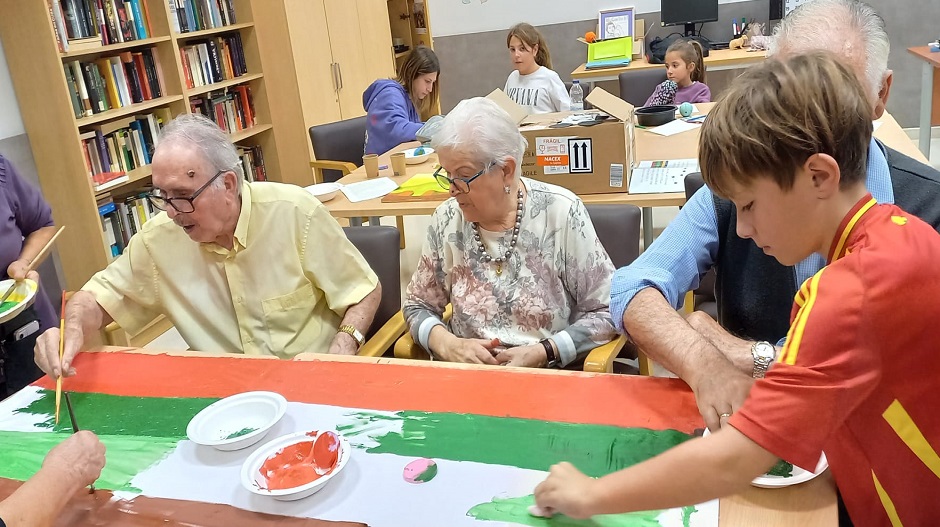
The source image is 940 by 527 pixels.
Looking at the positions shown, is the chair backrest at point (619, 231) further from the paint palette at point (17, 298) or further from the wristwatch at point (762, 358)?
the paint palette at point (17, 298)

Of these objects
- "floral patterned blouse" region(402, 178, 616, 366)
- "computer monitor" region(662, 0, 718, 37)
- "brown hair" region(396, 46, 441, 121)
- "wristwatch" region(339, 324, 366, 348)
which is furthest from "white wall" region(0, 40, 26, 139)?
"computer monitor" region(662, 0, 718, 37)

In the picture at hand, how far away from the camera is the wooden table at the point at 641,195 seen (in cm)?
266

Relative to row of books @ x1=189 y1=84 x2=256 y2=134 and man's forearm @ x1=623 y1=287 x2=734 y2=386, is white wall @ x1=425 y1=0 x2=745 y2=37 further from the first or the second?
man's forearm @ x1=623 y1=287 x2=734 y2=386

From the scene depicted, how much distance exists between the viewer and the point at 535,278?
6.14ft

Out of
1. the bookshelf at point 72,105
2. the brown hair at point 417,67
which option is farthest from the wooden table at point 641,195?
the bookshelf at point 72,105

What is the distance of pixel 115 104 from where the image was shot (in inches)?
153

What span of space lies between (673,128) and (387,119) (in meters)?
1.55

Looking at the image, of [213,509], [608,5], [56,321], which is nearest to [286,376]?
[213,509]

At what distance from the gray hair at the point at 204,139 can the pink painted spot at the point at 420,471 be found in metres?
0.98

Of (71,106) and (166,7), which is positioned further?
(166,7)

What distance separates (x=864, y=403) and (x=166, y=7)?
164 inches

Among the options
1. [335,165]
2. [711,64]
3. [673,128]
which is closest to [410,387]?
[673,128]

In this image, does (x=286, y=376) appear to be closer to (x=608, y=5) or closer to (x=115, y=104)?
(x=115, y=104)

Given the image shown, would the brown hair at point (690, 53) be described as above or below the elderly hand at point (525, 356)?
above
